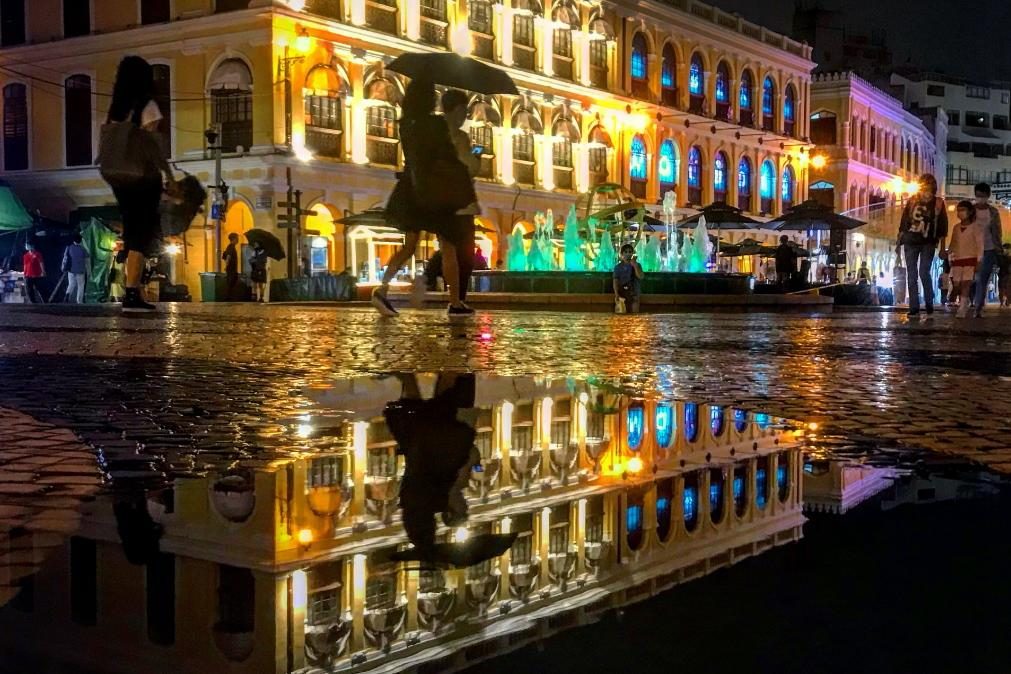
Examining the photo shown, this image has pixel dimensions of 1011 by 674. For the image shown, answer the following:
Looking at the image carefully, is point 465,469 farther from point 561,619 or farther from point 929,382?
point 929,382

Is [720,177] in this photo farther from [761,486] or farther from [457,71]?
[761,486]

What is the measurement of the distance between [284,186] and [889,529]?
29920 mm

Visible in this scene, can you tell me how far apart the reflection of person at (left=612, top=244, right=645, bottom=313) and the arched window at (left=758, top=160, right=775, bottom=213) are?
3843cm

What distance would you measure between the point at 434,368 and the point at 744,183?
49725mm

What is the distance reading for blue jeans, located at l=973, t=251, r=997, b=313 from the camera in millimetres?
15227

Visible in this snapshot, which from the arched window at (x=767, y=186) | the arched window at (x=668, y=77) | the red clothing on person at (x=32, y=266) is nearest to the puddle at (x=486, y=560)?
the red clothing on person at (x=32, y=266)

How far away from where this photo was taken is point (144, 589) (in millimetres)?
1663

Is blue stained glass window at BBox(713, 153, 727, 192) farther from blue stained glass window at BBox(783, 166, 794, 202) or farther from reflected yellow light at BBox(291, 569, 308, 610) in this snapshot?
reflected yellow light at BBox(291, 569, 308, 610)

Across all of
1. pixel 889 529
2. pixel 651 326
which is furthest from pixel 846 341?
pixel 889 529

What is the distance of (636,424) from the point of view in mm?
3680

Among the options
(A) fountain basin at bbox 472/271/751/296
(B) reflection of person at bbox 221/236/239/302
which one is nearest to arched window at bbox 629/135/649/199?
(B) reflection of person at bbox 221/236/239/302

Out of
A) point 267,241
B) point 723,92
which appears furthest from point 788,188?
point 267,241

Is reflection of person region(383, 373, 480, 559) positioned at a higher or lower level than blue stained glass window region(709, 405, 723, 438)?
higher

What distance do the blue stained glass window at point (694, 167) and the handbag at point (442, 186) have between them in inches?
1588
